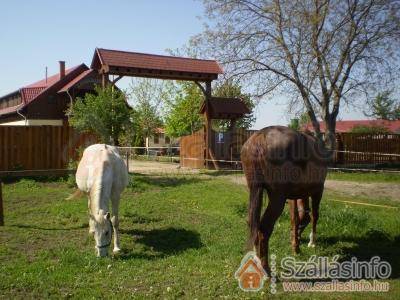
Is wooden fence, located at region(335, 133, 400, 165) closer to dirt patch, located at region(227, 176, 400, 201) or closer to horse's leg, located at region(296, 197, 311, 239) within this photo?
dirt patch, located at region(227, 176, 400, 201)

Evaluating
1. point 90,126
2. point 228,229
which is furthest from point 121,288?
point 90,126

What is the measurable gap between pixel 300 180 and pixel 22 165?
13.1 meters

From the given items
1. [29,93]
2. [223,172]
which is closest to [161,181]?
[223,172]

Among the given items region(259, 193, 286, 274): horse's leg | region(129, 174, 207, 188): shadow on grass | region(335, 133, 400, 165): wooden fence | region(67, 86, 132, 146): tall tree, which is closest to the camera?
region(259, 193, 286, 274): horse's leg

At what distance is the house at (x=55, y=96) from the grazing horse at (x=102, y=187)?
26.6 metres

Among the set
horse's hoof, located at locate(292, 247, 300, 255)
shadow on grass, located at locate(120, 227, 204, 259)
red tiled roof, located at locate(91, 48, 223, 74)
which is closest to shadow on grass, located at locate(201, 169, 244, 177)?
red tiled roof, located at locate(91, 48, 223, 74)

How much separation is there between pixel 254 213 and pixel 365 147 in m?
21.7

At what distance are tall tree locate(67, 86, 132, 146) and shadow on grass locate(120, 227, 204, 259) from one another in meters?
6.62

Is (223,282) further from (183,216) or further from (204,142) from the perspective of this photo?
(204,142)

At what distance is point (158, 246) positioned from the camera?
6.83m

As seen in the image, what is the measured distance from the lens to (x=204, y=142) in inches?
811

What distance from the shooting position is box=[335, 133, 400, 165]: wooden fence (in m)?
23.9

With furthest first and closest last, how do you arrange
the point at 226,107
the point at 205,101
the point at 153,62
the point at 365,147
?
1. the point at 365,147
2. the point at 226,107
3. the point at 205,101
4. the point at 153,62

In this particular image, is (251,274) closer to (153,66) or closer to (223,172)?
(223,172)
